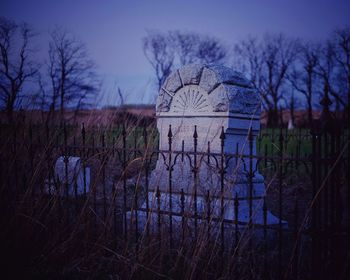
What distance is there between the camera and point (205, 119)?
160 inches

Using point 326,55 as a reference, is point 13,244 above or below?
→ below

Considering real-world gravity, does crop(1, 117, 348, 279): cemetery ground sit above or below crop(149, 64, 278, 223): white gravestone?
below

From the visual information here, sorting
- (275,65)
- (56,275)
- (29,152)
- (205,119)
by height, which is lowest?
(56,275)

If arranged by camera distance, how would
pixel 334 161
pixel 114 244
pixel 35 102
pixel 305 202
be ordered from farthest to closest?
1. pixel 305 202
2. pixel 35 102
3. pixel 114 244
4. pixel 334 161

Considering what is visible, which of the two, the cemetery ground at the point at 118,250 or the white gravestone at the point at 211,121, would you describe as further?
the white gravestone at the point at 211,121

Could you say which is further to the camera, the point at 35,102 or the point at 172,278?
the point at 35,102

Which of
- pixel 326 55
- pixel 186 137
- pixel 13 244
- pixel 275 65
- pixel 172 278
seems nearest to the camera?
pixel 172 278

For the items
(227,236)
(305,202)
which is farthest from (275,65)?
(227,236)

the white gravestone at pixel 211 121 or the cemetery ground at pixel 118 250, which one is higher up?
the white gravestone at pixel 211 121

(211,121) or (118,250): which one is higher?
(211,121)

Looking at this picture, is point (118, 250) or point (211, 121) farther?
point (211, 121)

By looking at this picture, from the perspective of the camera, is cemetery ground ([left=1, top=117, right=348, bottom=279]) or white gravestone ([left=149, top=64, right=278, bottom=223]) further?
white gravestone ([left=149, top=64, right=278, bottom=223])

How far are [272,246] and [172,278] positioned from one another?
1520 mm

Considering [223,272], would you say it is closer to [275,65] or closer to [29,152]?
[29,152]
